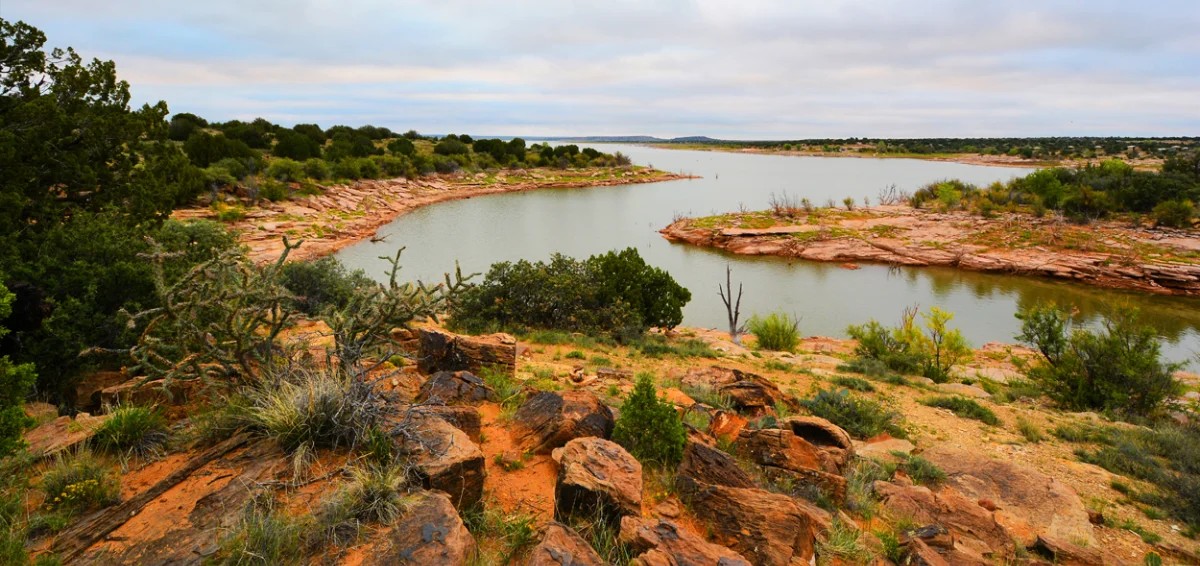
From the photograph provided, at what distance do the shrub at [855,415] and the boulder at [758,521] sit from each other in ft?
13.3

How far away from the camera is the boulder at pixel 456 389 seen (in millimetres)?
5930

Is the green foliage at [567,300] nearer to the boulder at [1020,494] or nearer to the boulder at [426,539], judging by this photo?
the boulder at [1020,494]

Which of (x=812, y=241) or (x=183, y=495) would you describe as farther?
(x=812, y=241)

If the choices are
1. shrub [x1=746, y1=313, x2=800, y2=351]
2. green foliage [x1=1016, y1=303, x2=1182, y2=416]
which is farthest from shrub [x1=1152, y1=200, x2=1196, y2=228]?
shrub [x1=746, y1=313, x2=800, y2=351]

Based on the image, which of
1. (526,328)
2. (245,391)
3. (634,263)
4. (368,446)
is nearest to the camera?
(368,446)

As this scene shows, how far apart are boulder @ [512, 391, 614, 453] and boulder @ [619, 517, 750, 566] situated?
143cm

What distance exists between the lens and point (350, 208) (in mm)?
33875

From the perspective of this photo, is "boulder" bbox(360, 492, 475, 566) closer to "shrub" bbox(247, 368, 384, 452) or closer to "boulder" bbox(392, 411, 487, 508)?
"boulder" bbox(392, 411, 487, 508)

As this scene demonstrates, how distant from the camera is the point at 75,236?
25.6ft

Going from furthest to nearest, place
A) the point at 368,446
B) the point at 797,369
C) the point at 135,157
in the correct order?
the point at 797,369 < the point at 135,157 < the point at 368,446

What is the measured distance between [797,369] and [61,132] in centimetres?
1466

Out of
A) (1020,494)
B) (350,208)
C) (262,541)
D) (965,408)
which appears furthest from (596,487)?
(350,208)

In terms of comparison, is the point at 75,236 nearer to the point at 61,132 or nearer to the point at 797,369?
the point at 61,132

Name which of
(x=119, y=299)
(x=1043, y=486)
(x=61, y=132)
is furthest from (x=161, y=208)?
(x=1043, y=486)
